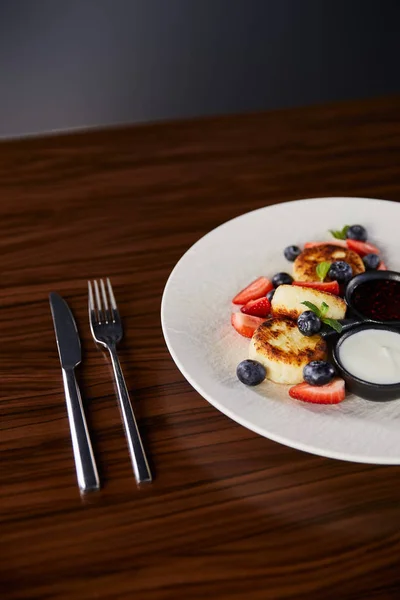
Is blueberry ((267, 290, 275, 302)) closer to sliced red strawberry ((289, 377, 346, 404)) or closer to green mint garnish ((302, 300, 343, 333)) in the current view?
green mint garnish ((302, 300, 343, 333))

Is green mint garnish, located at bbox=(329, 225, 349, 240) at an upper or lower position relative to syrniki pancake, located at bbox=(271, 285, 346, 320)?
upper

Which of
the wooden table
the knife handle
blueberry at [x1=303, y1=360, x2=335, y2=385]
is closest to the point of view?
the wooden table

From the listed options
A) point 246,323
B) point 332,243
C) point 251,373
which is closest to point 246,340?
point 246,323

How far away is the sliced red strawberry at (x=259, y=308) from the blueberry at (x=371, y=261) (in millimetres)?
254

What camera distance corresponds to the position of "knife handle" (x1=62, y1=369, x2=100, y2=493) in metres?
1.07

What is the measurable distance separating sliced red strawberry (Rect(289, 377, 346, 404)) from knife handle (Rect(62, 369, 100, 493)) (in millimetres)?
329

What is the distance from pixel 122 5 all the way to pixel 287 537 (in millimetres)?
2632

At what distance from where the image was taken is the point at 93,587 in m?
0.94

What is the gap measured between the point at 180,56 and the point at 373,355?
2.37 metres

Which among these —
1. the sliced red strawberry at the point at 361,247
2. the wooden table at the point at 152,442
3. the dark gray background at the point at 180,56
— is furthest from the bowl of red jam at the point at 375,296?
the dark gray background at the point at 180,56

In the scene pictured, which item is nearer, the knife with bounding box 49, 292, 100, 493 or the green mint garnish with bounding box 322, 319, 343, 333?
the knife with bounding box 49, 292, 100, 493

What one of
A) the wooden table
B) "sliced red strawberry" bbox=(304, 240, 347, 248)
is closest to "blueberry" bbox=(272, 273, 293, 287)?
"sliced red strawberry" bbox=(304, 240, 347, 248)

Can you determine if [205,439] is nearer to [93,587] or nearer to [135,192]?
[93,587]

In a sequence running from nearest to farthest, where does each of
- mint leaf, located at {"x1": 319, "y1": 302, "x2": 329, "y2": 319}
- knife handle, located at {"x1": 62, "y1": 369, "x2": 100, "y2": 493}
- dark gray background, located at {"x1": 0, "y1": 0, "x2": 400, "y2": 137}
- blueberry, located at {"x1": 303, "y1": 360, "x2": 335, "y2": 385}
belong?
1. knife handle, located at {"x1": 62, "y1": 369, "x2": 100, "y2": 493}
2. blueberry, located at {"x1": 303, "y1": 360, "x2": 335, "y2": 385}
3. mint leaf, located at {"x1": 319, "y1": 302, "x2": 329, "y2": 319}
4. dark gray background, located at {"x1": 0, "y1": 0, "x2": 400, "y2": 137}
